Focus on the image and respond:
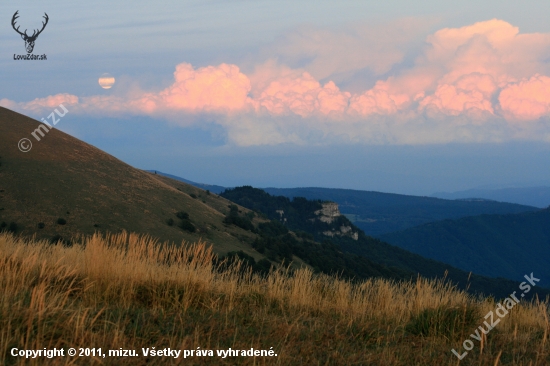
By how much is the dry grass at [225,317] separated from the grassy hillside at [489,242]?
131979mm

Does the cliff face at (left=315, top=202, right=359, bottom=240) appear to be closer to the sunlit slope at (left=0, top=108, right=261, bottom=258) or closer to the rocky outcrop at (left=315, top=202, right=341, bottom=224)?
the rocky outcrop at (left=315, top=202, right=341, bottom=224)

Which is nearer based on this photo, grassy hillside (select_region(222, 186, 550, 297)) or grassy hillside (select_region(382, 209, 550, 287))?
grassy hillside (select_region(222, 186, 550, 297))


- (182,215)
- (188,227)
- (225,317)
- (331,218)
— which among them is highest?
(225,317)

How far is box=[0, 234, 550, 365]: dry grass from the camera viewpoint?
190 inches

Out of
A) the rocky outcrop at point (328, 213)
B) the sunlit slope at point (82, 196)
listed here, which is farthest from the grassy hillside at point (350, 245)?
the sunlit slope at point (82, 196)

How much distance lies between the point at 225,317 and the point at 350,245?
96878 millimetres

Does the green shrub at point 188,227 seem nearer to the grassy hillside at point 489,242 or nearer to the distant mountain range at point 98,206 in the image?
the distant mountain range at point 98,206

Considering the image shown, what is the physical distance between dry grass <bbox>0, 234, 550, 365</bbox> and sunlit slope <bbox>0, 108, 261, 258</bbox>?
1039 inches

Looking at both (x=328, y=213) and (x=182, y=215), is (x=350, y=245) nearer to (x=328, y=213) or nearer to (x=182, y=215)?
(x=328, y=213)

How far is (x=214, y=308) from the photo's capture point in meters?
6.59

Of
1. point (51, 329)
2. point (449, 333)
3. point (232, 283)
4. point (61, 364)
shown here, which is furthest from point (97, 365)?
point (449, 333)

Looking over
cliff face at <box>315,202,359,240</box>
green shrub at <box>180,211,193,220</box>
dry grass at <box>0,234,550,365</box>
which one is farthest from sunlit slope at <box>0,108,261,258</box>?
cliff face at <box>315,202,359,240</box>

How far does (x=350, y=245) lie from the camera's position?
10106 centimetres

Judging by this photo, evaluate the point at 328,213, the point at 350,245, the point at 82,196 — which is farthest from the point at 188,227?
the point at 328,213
